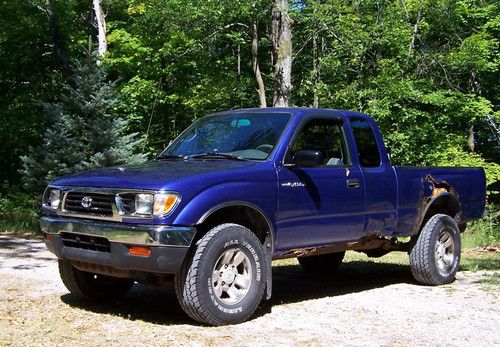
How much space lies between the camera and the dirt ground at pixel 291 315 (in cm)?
503

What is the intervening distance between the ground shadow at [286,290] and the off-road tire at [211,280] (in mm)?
378

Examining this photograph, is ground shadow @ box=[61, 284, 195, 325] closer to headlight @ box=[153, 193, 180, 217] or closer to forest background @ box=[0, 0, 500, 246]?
headlight @ box=[153, 193, 180, 217]

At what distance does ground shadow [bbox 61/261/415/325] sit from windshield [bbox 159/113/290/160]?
57.1 inches

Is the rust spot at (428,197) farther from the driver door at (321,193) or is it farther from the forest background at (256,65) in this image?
the forest background at (256,65)

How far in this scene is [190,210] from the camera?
521 centimetres

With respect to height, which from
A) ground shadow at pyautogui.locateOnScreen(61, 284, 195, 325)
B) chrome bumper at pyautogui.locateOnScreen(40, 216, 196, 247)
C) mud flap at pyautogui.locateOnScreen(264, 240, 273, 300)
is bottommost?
ground shadow at pyautogui.locateOnScreen(61, 284, 195, 325)

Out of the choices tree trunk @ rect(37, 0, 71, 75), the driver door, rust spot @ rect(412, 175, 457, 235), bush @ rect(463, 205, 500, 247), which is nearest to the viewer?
the driver door

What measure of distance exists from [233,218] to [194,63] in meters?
20.4

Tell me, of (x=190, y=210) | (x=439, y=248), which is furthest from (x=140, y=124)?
(x=190, y=210)

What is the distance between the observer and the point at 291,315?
6020 mm

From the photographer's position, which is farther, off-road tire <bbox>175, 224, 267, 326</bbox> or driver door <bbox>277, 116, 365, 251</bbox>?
driver door <bbox>277, 116, 365, 251</bbox>

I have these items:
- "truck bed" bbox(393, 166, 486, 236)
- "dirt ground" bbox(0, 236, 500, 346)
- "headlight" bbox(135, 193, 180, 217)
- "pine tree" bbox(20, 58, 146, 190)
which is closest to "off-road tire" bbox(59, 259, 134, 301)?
"dirt ground" bbox(0, 236, 500, 346)

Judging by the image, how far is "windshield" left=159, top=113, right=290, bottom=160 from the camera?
6.30m

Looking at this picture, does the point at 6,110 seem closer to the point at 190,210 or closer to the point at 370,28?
the point at 370,28
